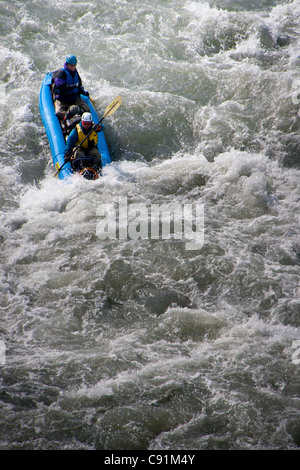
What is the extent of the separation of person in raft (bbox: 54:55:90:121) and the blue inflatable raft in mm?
136

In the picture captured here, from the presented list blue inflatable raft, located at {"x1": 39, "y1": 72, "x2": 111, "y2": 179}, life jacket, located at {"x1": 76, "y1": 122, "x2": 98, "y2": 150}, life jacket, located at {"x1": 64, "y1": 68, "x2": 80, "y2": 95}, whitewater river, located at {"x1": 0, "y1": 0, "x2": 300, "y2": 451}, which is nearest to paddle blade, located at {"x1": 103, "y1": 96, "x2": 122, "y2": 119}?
blue inflatable raft, located at {"x1": 39, "y1": 72, "x2": 111, "y2": 179}

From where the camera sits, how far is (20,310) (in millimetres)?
4637

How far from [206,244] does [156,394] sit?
6.84 feet

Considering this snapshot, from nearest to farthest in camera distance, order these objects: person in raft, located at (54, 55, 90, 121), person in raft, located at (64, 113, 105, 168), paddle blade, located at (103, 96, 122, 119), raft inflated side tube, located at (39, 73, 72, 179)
A: person in raft, located at (64, 113, 105, 168) → raft inflated side tube, located at (39, 73, 72, 179) → paddle blade, located at (103, 96, 122, 119) → person in raft, located at (54, 55, 90, 121)

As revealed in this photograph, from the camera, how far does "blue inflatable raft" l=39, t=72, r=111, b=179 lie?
20.8 ft

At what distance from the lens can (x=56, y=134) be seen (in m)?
6.70

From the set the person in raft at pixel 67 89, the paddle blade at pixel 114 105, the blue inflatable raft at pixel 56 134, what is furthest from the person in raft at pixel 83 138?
the person in raft at pixel 67 89

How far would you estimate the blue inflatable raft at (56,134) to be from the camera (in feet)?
20.8

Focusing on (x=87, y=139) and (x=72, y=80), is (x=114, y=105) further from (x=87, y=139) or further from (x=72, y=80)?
(x=72, y=80)

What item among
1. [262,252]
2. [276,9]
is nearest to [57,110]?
[262,252]

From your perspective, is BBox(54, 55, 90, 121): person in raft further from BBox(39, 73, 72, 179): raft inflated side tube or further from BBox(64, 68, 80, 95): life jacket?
BBox(39, 73, 72, 179): raft inflated side tube

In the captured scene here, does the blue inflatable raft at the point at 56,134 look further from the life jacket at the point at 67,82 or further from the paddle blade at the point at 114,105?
the paddle blade at the point at 114,105

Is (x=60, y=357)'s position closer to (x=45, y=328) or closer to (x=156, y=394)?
(x=45, y=328)
